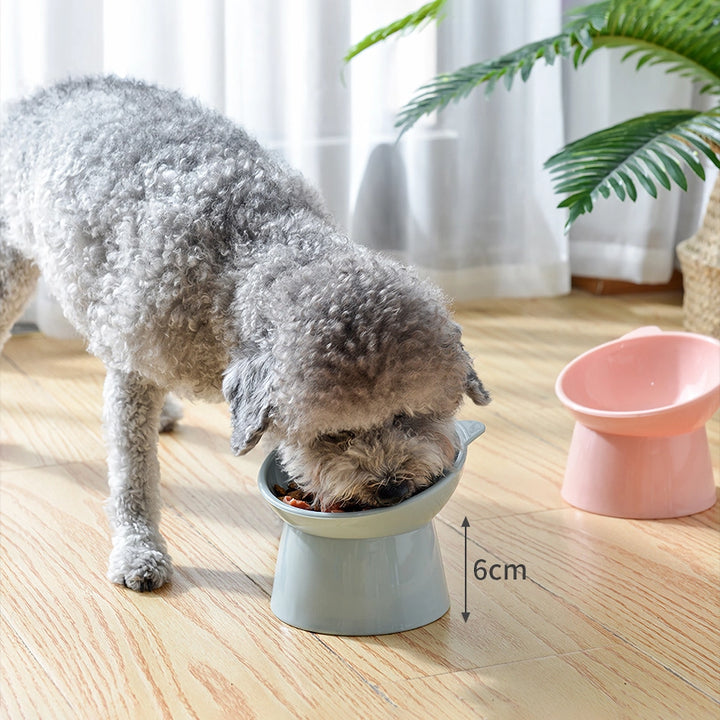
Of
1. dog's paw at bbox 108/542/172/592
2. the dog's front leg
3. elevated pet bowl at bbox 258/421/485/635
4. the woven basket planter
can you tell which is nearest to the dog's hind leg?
the dog's front leg

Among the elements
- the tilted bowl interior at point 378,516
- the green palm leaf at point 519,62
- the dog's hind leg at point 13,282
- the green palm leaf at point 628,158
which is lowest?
the tilted bowl interior at point 378,516

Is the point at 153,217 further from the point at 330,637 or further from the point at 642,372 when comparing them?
the point at 642,372

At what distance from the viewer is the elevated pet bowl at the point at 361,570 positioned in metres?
1.41

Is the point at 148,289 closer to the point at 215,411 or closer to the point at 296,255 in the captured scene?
the point at 296,255

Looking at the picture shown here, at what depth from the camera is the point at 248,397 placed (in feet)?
4.47

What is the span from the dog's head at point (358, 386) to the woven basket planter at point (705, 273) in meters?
1.52

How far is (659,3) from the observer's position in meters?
2.30

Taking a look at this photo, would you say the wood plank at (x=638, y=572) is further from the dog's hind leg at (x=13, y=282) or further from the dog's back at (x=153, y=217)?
the dog's hind leg at (x=13, y=282)

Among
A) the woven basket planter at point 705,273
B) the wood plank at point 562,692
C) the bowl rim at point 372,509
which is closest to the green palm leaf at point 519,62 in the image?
the woven basket planter at point 705,273

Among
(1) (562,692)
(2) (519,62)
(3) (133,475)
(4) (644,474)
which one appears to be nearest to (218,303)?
(3) (133,475)

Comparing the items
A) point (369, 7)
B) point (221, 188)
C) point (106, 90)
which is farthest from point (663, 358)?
point (369, 7)

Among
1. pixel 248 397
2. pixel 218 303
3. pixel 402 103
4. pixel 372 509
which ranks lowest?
pixel 372 509

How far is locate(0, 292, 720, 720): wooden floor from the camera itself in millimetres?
1331

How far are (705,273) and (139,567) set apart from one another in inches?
68.2
